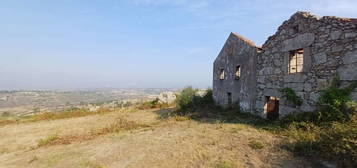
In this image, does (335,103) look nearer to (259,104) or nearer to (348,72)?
(348,72)

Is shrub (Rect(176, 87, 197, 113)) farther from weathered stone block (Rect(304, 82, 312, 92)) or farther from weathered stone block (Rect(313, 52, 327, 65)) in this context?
weathered stone block (Rect(313, 52, 327, 65))

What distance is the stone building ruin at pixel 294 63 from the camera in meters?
5.91

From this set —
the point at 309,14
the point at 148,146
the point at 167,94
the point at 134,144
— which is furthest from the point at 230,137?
the point at 167,94

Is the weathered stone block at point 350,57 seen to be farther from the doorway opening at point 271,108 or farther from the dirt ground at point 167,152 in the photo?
the doorway opening at point 271,108

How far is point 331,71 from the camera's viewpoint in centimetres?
614

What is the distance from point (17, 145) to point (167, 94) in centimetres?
1273

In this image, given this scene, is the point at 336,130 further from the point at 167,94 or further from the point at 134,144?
the point at 167,94

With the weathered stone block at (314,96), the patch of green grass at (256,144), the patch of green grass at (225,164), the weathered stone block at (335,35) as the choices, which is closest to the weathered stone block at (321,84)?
the weathered stone block at (314,96)

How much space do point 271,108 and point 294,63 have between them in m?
2.28

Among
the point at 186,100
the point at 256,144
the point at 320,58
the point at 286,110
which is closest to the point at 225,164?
the point at 256,144

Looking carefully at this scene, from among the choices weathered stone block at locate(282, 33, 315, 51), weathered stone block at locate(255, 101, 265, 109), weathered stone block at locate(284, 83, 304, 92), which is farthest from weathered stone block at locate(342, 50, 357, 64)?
weathered stone block at locate(255, 101, 265, 109)

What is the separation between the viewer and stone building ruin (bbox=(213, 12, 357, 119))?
5.91 m

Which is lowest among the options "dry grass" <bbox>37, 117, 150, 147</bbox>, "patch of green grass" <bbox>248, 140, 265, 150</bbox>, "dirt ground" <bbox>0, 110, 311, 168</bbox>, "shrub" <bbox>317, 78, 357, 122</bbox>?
"dry grass" <bbox>37, 117, 150, 147</bbox>

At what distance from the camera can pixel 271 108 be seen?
9.09 m
